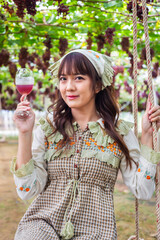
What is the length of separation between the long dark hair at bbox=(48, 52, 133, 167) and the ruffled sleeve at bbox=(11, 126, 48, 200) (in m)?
0.14

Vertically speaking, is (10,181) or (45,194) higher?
(45,194)

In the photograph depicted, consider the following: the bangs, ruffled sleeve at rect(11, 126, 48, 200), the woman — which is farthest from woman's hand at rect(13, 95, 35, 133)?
the bangs

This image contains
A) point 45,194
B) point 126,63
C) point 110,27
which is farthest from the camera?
point 126,63

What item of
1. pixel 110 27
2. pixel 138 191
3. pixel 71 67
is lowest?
pixel 138 191

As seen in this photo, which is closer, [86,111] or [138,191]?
[138,191]

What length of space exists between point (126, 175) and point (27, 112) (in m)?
0.73

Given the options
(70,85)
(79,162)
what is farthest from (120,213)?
(70,85)

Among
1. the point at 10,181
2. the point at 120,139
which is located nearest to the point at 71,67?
the point at 120,139

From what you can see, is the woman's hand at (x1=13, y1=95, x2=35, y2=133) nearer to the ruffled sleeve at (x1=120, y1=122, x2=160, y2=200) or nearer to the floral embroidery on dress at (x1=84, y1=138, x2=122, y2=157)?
the floral embroidery on dress at (x1=84, y1=138, x2=122, y2=157)

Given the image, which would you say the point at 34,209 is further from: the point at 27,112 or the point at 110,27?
the point at 110,27

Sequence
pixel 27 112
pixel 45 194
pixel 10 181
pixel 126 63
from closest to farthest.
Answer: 1. pixel 27 112
2. pixel 45 194
3. pixel 10 181
4. pixel 126 63

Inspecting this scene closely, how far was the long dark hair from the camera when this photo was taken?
170 centimetres

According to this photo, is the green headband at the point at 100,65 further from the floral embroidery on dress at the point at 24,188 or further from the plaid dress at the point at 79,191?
the floral embroidery on dress at the point at 24,188

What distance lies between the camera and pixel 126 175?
5.90 ft
